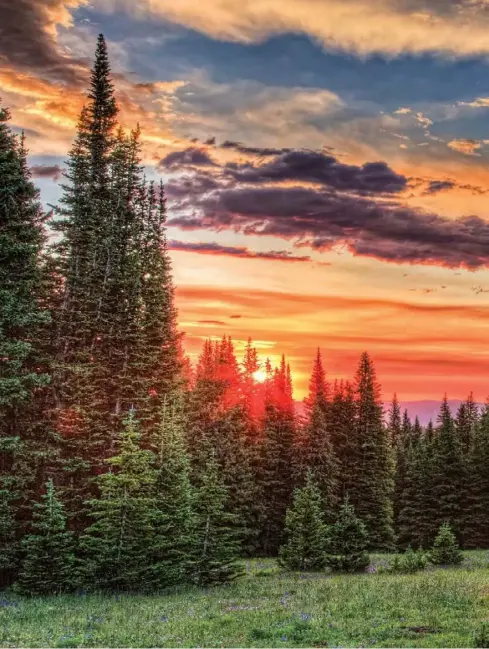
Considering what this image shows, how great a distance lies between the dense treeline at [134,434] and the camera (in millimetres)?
25250

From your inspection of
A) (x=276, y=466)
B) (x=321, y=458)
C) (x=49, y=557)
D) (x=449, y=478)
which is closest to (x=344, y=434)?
(x=321, y=458)

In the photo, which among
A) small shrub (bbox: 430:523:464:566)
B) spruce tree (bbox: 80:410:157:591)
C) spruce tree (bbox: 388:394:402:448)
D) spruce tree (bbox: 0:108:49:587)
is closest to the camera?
spruce tree (bbox: 80:410:157:591)

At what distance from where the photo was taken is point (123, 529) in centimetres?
2441

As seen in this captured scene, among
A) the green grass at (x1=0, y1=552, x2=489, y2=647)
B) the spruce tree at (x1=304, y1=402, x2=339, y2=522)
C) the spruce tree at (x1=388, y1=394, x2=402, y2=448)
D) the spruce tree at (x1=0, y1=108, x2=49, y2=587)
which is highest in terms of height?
the spruce tree at (x1=0, y1=108, x2=49, y2=587)

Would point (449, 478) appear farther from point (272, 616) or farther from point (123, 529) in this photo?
point (272, 616)

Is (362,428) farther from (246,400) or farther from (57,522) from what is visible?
(57,522)

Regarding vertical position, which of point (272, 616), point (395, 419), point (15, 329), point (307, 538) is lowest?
point (395, 419)

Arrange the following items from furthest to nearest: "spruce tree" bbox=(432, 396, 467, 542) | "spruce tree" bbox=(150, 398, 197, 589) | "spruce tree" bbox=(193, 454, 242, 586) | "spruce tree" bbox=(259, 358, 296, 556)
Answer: "spruce tree" bbox=(432, 396, 467, 542)
"spruce tree" bbox=(259, 358, 296, 556)
"spruce tree" bbox=(150, 398, 197, 589)
"spruce tree" bbox=(193, 454, 242, 586)

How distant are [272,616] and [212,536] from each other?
367 inches

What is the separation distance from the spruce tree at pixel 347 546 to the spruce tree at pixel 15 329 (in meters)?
15.8

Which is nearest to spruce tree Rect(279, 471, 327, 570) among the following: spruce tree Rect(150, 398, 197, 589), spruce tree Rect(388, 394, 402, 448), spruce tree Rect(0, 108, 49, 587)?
spruce tree Rect(150, 398, 197, 589)

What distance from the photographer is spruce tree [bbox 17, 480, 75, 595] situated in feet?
76.2

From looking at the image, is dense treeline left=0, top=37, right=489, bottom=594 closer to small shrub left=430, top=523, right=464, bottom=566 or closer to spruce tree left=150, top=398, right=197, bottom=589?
spruce tree left=150, top=398, right=197, bottom=589

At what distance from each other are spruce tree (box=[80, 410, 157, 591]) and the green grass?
1.54m
